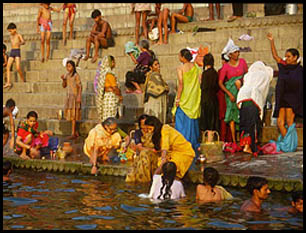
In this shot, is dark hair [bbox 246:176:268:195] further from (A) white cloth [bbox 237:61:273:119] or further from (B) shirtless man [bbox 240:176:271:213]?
(A) white cloth [bbox 237:61:273:119]

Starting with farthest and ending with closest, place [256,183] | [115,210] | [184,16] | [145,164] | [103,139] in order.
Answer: [184,16], [103,139], [145,164], [115,210], [256,183]

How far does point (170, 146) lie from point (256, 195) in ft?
6.53

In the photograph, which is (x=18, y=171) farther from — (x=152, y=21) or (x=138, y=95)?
(x=152, y=21)

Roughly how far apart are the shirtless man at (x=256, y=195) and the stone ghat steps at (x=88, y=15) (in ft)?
37.5

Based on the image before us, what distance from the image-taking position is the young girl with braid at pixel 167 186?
9398mm

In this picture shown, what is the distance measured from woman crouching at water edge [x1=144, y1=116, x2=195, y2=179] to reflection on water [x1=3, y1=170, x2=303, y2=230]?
34cm

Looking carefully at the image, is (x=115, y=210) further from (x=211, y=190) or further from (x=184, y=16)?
(x=184, y=16)

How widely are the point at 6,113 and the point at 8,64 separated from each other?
6.06 meters

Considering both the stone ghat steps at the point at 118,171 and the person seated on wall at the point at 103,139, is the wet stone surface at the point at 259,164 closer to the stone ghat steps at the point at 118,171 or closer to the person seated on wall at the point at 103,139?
the stone ghat steps at the point at 118,171

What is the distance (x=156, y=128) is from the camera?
33.1 feet

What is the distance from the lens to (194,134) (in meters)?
11.9

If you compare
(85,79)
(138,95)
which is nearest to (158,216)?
(138,95)

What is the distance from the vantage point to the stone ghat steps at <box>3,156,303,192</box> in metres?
9.65

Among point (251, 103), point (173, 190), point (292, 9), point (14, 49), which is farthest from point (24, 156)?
point (292, 9)
